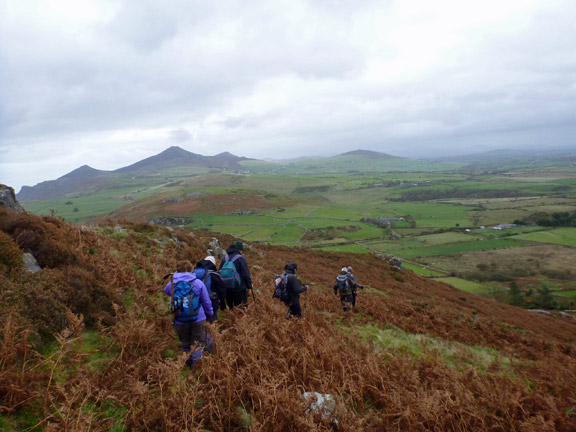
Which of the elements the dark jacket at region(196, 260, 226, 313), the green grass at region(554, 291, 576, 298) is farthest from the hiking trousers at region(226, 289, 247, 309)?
the green grass at region(554, 291, 576, 298)

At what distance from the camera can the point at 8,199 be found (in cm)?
1250

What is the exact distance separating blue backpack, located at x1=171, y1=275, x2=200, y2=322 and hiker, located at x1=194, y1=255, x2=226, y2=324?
98 centimetres

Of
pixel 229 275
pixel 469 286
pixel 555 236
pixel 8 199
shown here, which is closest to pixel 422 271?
pixel 469 286

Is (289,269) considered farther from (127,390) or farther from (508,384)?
(508,384)

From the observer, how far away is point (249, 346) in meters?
5.82

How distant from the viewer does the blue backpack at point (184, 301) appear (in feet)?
18.8

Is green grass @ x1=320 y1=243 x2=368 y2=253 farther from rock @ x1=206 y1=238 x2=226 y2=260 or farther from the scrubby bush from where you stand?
the scrubby bush

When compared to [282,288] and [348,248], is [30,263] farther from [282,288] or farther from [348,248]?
[348,248]

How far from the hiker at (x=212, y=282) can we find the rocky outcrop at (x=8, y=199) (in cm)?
1096

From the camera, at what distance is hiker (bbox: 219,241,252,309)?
310 inches

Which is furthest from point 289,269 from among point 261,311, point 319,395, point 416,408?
point 416,408

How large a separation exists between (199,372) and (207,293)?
4.95 feet

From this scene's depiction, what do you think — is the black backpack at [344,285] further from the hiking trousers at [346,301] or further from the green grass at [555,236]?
the green grass at [555,236]

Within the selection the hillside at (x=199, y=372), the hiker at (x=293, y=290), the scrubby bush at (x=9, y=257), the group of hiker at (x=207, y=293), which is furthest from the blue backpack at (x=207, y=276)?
the scrubby bush at (x=9, y=257)
